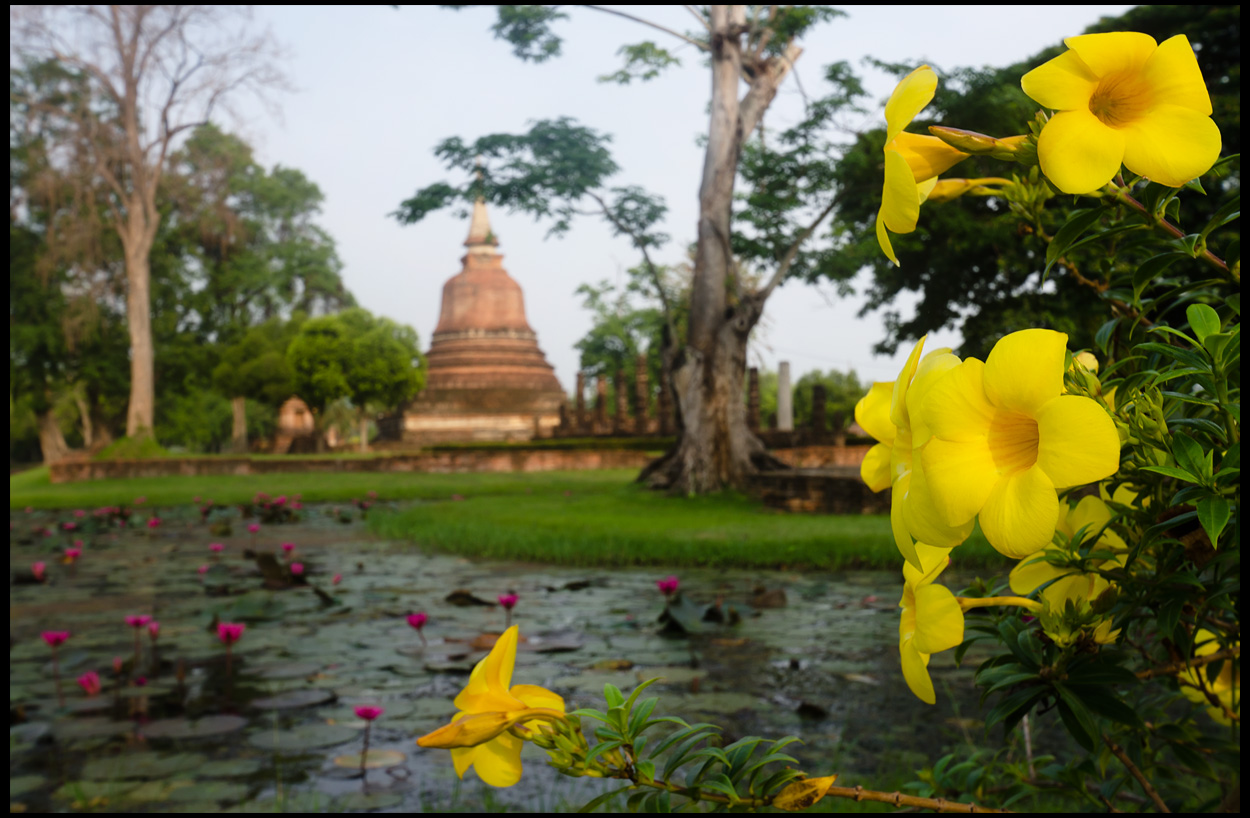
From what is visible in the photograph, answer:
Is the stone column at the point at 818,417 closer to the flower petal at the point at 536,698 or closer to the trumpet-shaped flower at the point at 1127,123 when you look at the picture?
the flower petal at the point at 536,698

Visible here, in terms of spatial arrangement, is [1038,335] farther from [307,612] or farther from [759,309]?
[759,309]

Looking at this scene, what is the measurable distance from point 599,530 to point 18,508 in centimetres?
925

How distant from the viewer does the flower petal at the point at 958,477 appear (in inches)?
22.8

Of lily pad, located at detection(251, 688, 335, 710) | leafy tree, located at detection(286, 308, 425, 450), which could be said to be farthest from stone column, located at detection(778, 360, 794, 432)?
lily pad, located at detection(251, 688, 335, 710)

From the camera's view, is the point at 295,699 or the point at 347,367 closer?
the point at 295,699

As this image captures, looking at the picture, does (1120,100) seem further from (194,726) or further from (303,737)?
(194,726)

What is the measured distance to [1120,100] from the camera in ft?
2.20

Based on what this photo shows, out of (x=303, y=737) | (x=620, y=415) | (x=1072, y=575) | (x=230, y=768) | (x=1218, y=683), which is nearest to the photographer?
(x=1072, y=575)

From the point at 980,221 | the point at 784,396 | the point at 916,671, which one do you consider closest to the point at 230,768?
the point at 916,671

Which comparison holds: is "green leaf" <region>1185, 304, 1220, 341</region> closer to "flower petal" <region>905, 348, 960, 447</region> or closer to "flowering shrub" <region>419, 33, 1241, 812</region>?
"flowering shrub" <region>419, 33, 1241, 812</region>

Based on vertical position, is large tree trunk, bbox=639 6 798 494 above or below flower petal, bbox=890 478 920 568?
above

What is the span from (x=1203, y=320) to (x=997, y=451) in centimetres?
23

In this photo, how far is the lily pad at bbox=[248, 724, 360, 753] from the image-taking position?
8.84ft

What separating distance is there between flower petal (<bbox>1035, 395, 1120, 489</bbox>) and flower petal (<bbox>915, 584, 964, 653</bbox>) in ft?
0.63
